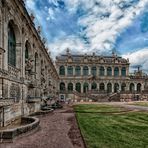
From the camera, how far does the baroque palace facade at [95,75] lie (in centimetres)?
10388

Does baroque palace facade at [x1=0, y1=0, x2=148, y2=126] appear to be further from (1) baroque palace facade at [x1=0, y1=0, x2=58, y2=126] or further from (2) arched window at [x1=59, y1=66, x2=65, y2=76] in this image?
(2) arched window at [x1=59, y1=66, x2=65, y2=76]

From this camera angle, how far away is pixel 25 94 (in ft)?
77.0

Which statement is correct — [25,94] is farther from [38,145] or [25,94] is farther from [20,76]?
[38,145]

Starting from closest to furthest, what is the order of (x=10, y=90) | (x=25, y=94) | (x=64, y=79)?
(x=10, y=90)
(x=25, y=94)
(x=64, y=79)

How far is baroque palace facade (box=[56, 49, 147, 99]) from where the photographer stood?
10388 centimetres

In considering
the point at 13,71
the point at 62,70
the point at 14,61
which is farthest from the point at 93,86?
the point at 13,71

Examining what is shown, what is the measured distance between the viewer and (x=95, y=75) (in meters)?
106

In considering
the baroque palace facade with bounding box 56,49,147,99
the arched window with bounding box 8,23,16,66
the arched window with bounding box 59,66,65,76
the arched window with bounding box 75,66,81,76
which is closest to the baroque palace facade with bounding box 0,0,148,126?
the arched window with bounding box 8,23,16,66

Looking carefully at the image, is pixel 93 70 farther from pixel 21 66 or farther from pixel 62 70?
pixel 21 66

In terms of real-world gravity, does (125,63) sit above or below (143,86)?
above

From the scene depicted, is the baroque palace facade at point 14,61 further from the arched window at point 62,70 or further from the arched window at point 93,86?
the arched window at point 93,86

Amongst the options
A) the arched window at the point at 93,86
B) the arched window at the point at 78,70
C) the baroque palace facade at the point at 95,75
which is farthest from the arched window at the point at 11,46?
the arched window at the point at 93,86

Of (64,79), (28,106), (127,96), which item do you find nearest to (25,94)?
(28,106)

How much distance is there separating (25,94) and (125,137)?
13636 millimetres
